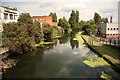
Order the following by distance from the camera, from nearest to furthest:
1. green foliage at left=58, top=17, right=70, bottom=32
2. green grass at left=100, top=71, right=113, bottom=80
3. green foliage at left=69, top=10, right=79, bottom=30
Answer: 1. green grass at left=100, top=71, right=113, bottom=80
2. green foliage at left=58, top=17, right=70, bottom=32
3. green foliage at left=69, top=10, right=79, bottom=30

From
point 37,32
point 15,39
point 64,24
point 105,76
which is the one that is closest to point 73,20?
point 64,24

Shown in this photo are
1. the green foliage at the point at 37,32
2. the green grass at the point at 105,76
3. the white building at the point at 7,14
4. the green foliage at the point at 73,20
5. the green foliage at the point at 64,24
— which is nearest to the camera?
the green grass at the point at 105,76

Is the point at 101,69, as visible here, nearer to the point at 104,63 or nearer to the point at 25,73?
the point at 104,63

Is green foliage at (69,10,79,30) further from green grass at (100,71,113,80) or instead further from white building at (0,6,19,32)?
green grass at (100,71,113,80)

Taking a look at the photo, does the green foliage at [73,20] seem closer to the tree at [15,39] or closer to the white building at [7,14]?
the white building at [7,14]

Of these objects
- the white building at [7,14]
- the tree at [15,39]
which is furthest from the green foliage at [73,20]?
the tree at [15,39]

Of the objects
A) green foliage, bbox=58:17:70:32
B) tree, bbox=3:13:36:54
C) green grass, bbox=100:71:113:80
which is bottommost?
green grass, bbox=100:71:113:80

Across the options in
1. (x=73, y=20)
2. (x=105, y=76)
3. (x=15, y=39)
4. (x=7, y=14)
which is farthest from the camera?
(x=73, y=20)

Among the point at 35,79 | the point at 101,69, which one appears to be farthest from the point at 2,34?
the point at 101,69

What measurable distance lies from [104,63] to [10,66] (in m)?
14.2

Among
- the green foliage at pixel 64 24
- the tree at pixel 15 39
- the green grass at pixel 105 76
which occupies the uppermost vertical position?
the green foliage at pixel 64 24

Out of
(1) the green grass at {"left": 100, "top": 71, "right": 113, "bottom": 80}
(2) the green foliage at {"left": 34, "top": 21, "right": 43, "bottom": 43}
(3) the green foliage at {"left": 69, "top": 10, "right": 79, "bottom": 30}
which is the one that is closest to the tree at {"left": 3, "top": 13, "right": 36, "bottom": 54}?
(2) the green foliage at {"left": 34, "top": 21, "right": 43, "bottom": 43}

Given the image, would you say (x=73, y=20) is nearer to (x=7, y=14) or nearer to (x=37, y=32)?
(x=7, y=14)

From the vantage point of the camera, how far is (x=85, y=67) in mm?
26516
